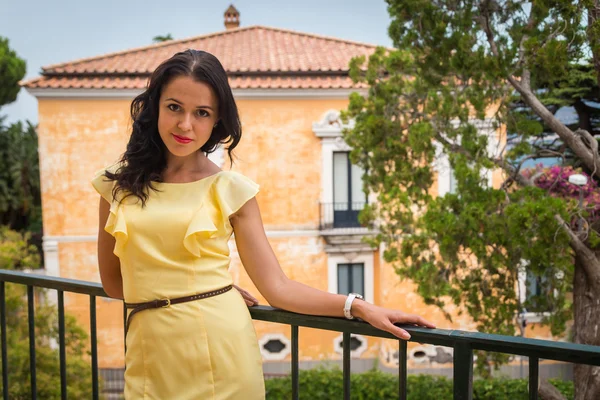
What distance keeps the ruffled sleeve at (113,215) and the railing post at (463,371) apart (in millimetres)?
780

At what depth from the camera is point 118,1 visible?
21.5 metres

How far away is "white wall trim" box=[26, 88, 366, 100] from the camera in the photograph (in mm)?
11117

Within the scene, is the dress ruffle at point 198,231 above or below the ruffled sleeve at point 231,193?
below

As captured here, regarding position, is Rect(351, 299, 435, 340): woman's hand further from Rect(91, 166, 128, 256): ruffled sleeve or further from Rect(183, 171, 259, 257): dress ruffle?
Rect(91, 166, 128, 256): ruffled sleeve

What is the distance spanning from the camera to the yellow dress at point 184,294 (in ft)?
4.30

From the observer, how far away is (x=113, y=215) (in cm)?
137

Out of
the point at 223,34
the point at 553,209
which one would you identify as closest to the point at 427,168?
the point at 553,209

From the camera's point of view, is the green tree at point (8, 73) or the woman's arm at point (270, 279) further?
the green tree at point (8, 73)

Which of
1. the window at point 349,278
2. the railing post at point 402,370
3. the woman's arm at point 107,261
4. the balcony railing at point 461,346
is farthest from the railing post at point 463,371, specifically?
the window at point 349,278

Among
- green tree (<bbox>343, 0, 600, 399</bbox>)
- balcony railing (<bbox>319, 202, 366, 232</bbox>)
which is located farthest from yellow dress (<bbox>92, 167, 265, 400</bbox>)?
balcony railing (<bbox>319, 202, 366, 232</bbox>)

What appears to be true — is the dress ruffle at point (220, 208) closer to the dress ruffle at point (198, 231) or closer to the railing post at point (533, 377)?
the dress ruffle at point (198, 231)

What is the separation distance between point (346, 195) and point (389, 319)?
35.5 feet

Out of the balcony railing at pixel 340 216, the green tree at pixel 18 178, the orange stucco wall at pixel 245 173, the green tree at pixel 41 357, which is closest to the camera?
the green tree at pixel 41 357

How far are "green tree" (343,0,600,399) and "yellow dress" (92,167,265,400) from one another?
11.0 feet
